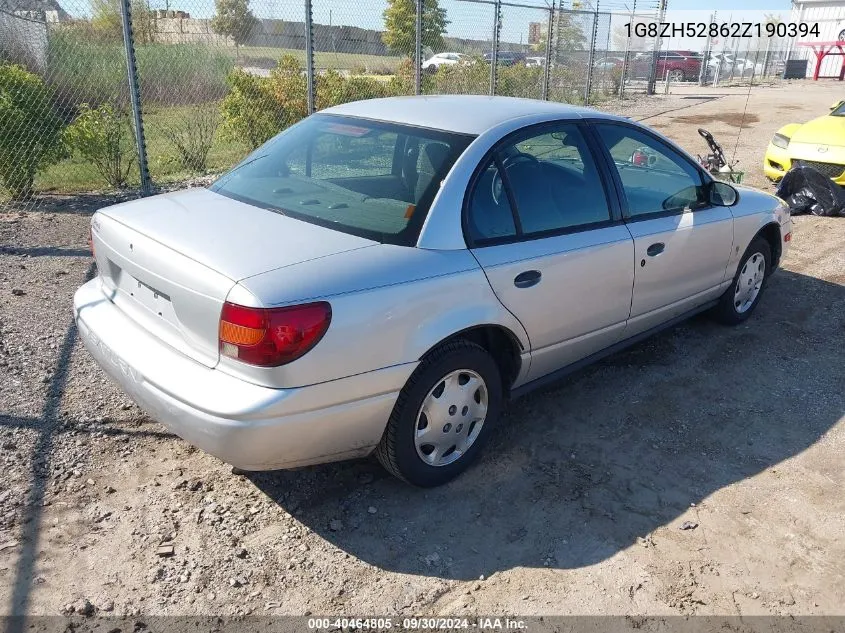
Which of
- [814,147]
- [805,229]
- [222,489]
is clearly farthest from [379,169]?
[814,147]

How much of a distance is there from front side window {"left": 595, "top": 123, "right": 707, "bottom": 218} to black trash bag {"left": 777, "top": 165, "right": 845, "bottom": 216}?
15.6 feet

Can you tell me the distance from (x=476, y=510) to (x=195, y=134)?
301 inches

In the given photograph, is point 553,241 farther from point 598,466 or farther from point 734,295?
point 734,295

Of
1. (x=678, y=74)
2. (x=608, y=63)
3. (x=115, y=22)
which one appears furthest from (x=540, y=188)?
(x=678, y=74)

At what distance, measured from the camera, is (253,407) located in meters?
2.67

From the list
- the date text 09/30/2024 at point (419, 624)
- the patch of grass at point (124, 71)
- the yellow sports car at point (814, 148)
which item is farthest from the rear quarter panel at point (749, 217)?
the patch of grass at point (124, 71)

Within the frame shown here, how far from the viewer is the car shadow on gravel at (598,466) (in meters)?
3.10

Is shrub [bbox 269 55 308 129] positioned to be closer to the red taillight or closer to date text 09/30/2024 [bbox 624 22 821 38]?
the red taillight

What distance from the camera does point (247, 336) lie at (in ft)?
8.76

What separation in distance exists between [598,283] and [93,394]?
9.20ft

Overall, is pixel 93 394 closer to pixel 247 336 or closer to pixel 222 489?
pixel 222 489

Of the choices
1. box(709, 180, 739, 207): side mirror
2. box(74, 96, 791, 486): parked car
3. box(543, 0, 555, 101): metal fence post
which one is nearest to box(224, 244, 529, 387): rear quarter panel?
box(74, 96, 791, 486): parked car

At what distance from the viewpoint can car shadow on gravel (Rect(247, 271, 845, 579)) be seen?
310 cm

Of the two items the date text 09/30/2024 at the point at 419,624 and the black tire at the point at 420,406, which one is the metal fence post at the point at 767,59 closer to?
the black tire at the point at 420,406
